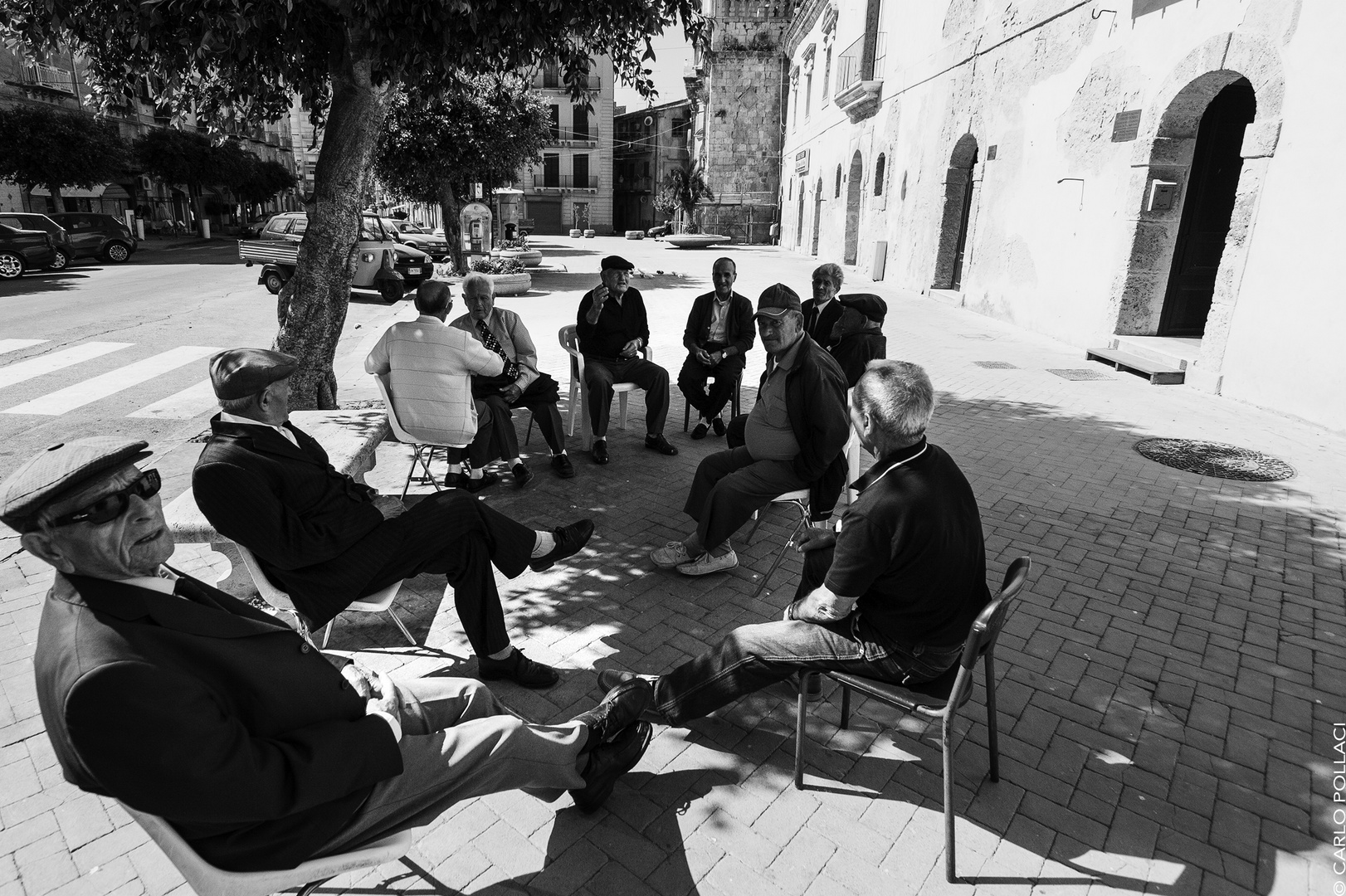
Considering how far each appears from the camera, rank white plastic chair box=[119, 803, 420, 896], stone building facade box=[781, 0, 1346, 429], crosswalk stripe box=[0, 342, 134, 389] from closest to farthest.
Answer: white plastic chair box=[119, 803, 420, 896], stone building facade box=[781, 0, 1346, 429], crosswalk stripe box=[0, 342, 134, 389]

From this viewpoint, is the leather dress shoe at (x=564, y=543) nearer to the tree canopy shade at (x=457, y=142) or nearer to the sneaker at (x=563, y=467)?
the sneaker at (x=563, y=467)

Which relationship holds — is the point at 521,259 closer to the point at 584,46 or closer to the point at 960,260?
the point at 960,260

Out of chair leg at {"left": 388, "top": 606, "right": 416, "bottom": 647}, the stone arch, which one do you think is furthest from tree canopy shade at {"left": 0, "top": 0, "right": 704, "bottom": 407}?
the stone arch

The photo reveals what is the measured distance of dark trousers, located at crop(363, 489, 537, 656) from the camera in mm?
3322

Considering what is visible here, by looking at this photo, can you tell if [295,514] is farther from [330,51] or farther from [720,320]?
[720,320]

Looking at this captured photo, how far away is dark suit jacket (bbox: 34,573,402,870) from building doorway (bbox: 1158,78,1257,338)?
37.6 ft

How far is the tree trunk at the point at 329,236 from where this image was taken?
627 cm

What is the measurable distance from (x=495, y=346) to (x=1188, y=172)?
9481mm

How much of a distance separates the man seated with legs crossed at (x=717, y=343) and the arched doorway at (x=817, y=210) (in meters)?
25.0

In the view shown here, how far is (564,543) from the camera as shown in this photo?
398cm

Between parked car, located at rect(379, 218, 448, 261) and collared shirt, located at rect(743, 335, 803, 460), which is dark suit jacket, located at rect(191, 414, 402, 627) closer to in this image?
collared shirt, located at rect(743, 335, 803, 460)

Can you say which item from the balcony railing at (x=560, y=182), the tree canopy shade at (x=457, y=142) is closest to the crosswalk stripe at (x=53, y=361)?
the tree canopy shade at (x=457, y=142)

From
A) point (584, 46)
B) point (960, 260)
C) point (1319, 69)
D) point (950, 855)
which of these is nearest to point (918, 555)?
point (950, 855)

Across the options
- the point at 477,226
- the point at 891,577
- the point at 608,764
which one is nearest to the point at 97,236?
the point at 477,226
